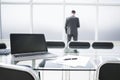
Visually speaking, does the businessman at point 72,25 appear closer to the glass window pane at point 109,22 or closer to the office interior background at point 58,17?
the office interior background at point 58,17

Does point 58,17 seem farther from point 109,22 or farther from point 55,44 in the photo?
point 55,44

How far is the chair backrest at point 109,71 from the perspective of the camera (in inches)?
51.5

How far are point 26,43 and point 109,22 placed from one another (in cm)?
481

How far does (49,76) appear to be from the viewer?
3.42 m

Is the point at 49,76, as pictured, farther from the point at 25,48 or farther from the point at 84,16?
the point at 84,16

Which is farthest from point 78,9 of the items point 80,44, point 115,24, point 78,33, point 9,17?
point 80,44

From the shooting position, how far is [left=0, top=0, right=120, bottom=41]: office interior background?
6410mm

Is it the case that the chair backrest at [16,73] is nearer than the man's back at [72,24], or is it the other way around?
the chair backrest at [16,73]

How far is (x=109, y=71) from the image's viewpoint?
52.3 inches

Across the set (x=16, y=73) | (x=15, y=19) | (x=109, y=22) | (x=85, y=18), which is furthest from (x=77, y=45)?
(x=15, y=19)

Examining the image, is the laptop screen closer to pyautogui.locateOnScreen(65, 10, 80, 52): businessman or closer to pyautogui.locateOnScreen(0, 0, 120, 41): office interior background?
pyautogui.locateOnScreen(65, 10, 80, 52): businessman

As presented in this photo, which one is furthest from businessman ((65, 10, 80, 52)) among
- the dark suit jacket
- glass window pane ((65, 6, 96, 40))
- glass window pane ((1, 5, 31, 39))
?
glass window pane ((1, 5, 31, 39))

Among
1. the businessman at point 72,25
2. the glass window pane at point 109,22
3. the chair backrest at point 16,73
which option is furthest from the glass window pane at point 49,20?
the chair backrest at point 16,73

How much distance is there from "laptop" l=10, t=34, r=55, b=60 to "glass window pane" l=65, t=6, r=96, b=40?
4330 millimetres
